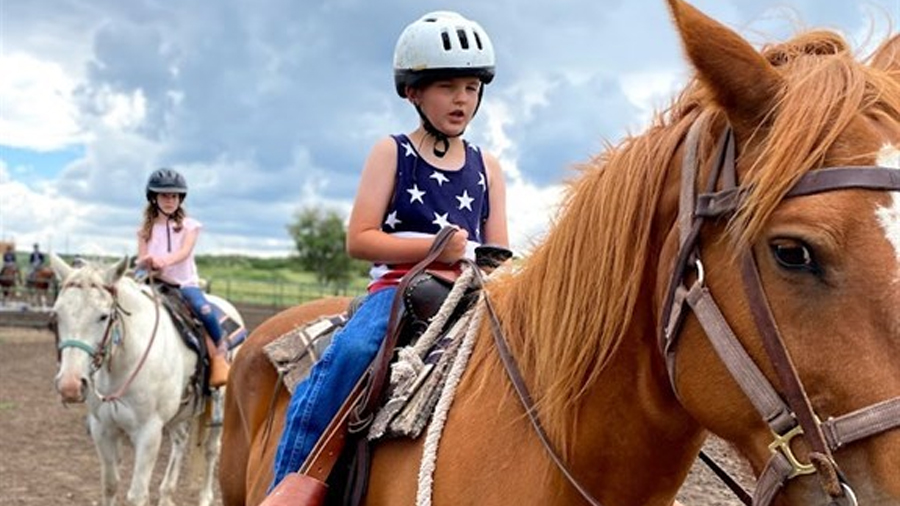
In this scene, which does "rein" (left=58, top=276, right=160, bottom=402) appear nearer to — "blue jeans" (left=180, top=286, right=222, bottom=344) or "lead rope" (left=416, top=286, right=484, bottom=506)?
"blue jeans" (left=180, top=286, right=222, bottom=344)

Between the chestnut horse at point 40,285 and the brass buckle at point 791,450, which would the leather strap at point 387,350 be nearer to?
the brass buckle at point 791,450

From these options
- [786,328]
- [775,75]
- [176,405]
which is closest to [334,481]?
[786,328]

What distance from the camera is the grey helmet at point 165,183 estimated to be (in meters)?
9.71

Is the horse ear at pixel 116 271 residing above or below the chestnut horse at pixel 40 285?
above

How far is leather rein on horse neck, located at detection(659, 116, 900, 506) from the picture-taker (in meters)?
1.75

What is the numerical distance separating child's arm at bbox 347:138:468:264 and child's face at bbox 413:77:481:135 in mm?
193

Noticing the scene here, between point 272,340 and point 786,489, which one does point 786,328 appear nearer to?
point 786,489

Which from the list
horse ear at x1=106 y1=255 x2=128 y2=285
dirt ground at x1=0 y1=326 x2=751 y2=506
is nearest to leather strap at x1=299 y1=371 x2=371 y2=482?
dirt ground at x1=0 y1=326 x2=751 y2=506

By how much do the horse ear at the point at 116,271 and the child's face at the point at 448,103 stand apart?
6.14 metres

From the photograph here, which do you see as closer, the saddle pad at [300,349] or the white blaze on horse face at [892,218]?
the white blaze on horse face at [892,218]

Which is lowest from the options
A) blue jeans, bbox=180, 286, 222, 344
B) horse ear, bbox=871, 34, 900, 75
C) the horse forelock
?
blue jeans, bbox=180, 286, 222, 344

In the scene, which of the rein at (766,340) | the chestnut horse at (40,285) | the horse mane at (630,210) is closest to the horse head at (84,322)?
the horse mane at (630,210)

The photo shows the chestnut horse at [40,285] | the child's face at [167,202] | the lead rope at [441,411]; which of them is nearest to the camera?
the lead rope at [441,411]

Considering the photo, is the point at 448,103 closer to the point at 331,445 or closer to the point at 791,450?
the point at 331,445
